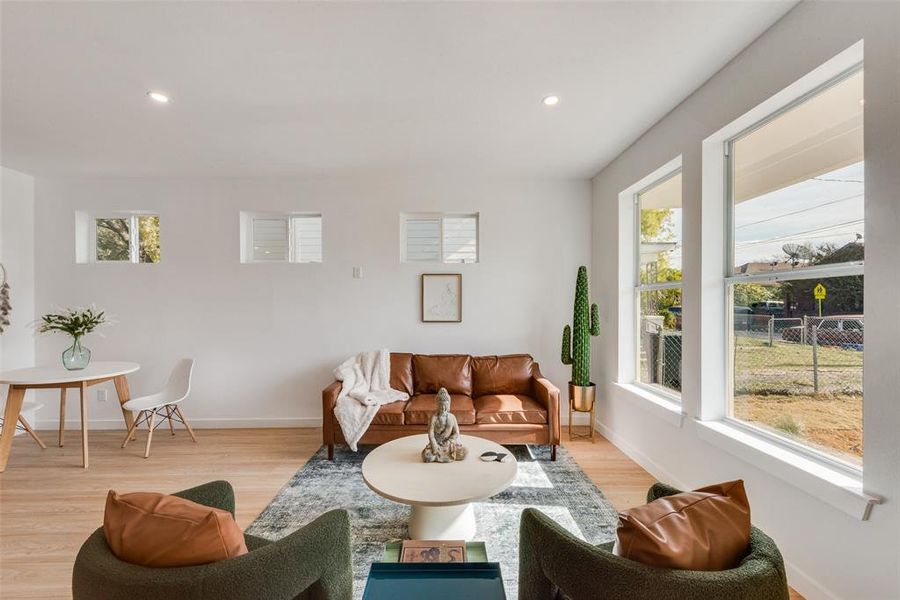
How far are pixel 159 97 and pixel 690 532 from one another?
355 cm

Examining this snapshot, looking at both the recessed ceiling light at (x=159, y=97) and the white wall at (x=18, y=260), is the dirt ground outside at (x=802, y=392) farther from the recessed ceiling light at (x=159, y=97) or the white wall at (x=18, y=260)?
the white wall at (x=18, y=260)

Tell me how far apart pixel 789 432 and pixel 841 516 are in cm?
51

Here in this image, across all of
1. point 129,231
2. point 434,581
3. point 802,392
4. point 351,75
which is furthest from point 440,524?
point 129,231

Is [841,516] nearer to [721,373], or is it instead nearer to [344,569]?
[721,373]

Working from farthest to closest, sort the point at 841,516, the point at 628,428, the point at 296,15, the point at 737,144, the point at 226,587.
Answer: the point at 628,428 → the point at 737,144 → the point at 296,15 → the point at 841,516 → the point at 226,587

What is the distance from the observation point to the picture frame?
4184mm

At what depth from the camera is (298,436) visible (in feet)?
A: 12.7

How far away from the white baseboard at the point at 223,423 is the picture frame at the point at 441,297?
1.70 meters

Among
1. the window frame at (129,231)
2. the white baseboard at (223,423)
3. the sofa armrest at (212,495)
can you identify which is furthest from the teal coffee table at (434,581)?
the window frame at (129,231)

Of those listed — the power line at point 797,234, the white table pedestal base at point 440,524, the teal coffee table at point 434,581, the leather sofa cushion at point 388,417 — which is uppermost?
the power line at point 797,234

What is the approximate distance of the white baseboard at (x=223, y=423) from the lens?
4094 millimetres

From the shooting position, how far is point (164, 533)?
0.99 m

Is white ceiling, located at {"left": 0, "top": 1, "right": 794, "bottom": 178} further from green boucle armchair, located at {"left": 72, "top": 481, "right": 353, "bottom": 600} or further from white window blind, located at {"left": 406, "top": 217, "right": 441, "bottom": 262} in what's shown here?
green boucle armchair, located at {"left": 72, "top": 481, "right": 353, "bottom": 600}

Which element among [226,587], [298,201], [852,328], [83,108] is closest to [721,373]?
[852,328]
